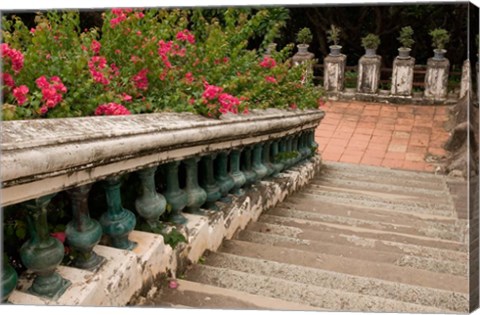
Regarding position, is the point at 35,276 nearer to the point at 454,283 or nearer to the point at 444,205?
the point at 454,283

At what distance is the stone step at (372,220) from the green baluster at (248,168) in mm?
413

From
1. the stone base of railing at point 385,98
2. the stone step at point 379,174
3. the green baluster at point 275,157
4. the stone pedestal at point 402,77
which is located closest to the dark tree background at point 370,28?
the stone pedestal at point 402,77

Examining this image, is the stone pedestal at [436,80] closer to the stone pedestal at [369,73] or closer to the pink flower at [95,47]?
the stone pedestal at [369,73]

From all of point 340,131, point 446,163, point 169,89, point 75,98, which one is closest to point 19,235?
point 75,98

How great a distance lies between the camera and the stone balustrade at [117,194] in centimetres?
144

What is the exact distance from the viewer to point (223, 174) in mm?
2775

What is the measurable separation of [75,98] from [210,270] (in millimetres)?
1013

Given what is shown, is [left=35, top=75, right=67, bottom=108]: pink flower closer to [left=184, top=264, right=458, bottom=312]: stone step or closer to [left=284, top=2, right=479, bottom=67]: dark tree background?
[left=184, top=264, right=458, bottom=312]: stone step

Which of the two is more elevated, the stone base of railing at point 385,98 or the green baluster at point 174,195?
the green baluster at point 174,195

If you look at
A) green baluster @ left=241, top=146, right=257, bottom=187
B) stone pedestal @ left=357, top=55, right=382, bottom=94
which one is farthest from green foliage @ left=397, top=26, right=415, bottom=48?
green baluster @ left=241, top=146, right=257, bottom=187

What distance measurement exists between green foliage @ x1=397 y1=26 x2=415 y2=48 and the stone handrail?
8.22m

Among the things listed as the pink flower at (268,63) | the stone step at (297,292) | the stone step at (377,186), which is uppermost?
the pink flower at (268,63)

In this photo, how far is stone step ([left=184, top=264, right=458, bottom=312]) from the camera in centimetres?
204

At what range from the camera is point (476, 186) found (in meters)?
2.27
